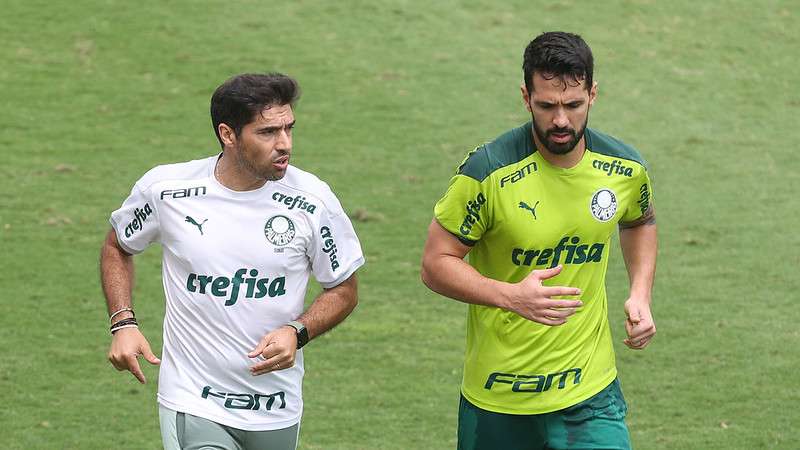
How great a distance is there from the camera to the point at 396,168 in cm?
1423

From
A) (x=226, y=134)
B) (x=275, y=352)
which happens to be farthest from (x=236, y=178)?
(x=275, y=352)

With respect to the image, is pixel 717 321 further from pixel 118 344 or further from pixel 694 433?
pixel 118 344

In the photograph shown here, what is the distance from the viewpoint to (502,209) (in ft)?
18.4

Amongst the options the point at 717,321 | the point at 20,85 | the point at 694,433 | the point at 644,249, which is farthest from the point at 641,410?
the point at 20,85

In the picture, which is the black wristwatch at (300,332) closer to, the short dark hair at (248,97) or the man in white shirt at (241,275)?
the man in white shirt at (241,275)

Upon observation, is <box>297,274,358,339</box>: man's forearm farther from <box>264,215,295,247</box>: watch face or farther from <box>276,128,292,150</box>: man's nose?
<box>276,128,292,150</box>: man's nose

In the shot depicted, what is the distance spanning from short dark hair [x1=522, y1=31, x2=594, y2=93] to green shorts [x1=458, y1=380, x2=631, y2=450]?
50.4 inches

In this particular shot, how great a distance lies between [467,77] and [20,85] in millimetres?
4989

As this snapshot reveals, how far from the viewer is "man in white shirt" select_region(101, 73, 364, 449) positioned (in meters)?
5.49

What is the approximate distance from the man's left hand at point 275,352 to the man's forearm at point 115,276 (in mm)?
652

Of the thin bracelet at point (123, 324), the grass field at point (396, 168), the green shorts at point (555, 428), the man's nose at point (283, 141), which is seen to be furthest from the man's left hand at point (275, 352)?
the grass field at point (396, 168)

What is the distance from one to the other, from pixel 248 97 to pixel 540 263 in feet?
4.24

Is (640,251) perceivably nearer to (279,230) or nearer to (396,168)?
(279,230)

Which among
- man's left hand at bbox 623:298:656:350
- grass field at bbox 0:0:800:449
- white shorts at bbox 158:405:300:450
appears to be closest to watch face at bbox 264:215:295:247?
white shorts at bbox 158:405:300:450
